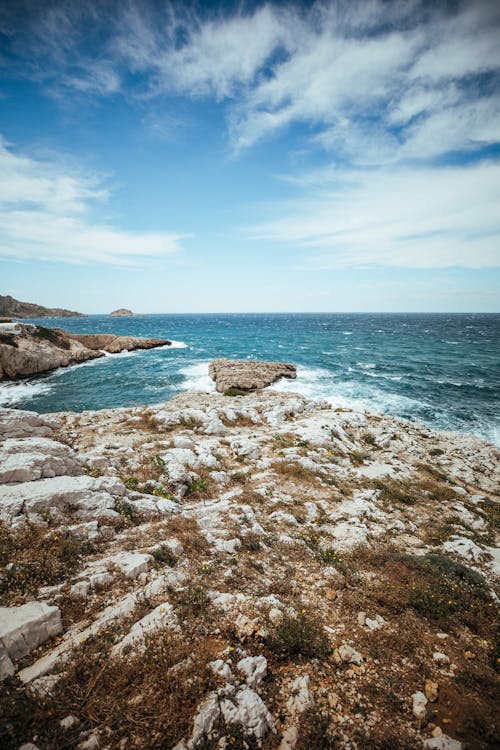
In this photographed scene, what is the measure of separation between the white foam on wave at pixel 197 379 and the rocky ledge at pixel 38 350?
62.1ft

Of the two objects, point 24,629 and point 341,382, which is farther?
point 341,382

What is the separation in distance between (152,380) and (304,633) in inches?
1376

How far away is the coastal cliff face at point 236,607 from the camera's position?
407 cm

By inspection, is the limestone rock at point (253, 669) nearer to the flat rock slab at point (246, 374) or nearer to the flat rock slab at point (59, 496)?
the flat rock slab at point (59, 496)

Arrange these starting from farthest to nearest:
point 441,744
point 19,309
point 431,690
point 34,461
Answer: point 19,309 → point 34,461 → point 431,690 → point 441,744

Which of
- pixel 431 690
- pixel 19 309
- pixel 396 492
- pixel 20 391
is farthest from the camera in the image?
pixel 19 309

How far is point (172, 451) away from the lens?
525 inches

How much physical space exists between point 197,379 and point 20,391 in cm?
1993

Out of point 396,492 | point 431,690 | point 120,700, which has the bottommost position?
point 396,492

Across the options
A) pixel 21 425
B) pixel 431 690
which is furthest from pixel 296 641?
pixel 21 425

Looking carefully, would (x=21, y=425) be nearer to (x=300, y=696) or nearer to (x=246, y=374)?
(x=300, y=696)

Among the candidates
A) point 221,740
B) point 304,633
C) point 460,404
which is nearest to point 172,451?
point 304,633

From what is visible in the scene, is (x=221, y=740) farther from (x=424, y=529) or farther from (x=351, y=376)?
(x=351, y=376)

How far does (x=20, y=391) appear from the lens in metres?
32.4
